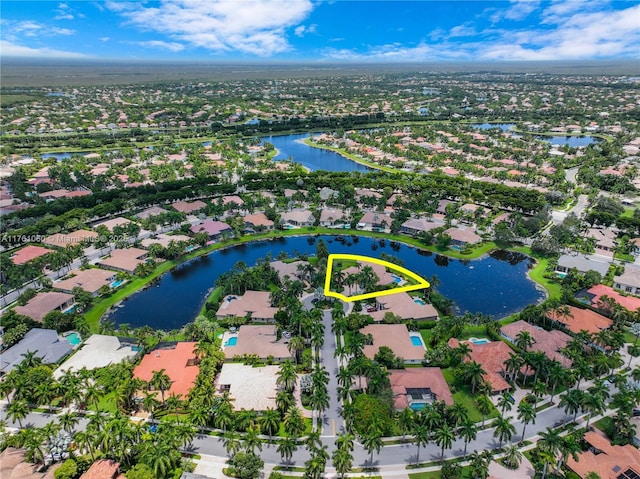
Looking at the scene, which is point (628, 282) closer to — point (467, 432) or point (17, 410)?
point (467, 432)

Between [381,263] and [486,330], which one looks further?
[381,263]

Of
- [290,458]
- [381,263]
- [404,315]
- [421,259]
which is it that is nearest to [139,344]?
[290,458]

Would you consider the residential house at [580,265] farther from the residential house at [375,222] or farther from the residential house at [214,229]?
the residential house at [214,229]

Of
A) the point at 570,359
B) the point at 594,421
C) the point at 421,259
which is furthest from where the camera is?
the point at 421,259

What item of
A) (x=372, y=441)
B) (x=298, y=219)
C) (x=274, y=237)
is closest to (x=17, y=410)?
(x=372, y=441)

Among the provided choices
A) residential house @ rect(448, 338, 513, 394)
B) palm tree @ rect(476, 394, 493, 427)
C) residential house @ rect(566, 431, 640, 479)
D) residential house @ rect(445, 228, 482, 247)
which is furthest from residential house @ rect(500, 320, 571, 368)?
residential house @ rect(445, 228, 482, 247)

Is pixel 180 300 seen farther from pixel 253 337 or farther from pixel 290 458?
pixel 290 458

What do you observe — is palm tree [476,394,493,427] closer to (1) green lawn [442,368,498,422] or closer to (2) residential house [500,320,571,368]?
(1) green lawn [442,368,498,422]
